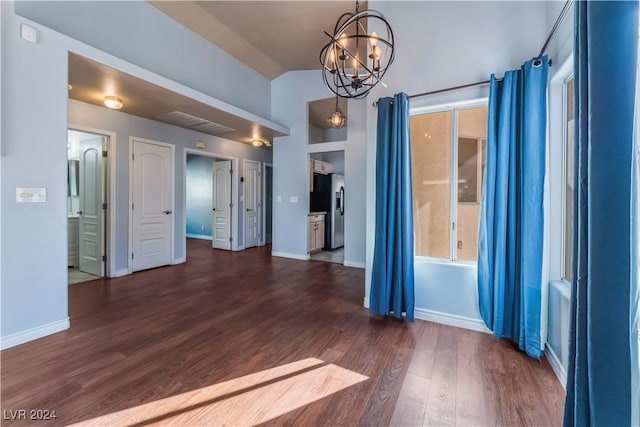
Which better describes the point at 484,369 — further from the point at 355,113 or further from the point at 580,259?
the point at 355,113

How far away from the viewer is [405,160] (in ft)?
8.95

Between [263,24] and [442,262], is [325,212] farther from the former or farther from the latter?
[442,262]

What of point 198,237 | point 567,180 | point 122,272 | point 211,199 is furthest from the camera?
point 198,237

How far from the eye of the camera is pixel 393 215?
9.20 ft

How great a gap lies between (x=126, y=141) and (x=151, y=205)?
1106 mm

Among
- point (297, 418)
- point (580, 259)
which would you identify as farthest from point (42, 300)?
point (580, 259)

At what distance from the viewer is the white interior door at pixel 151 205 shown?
181 inches

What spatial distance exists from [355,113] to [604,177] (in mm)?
4551

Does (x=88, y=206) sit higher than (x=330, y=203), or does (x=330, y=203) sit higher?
(x=330, y=203)

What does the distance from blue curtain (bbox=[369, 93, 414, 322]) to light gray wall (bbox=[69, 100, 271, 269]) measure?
403 centimetres

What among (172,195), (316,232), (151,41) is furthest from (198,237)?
(151,41)

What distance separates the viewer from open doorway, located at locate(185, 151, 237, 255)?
6.56 metres

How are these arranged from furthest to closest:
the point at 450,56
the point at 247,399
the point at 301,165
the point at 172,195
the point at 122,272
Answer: the point at 301,165, the point at 172,195, the point at 122,272, the point at 450,56, the point at 247,399

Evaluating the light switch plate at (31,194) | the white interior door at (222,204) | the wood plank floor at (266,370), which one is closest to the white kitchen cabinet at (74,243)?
the wood plank floor at (266,370)
